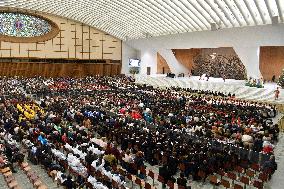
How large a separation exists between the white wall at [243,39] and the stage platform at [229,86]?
2799 millimetres

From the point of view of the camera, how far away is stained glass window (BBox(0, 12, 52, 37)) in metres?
43.1

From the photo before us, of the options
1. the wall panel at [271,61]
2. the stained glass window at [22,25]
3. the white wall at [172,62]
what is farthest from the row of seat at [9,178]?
the stained glass window at [22,25]

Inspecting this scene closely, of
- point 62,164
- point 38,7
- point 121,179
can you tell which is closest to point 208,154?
point 121,179

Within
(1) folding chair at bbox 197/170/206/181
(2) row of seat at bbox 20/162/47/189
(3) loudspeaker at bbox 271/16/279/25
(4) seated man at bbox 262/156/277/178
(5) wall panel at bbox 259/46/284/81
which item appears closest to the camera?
(2) row of seat at bbox 20/162/47/189

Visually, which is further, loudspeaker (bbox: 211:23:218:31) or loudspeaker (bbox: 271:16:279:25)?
loudspeaker (bbox: 211:23:218:31)

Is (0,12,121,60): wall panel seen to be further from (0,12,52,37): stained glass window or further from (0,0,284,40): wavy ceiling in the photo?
(0,0,284,40): wavy ceiling

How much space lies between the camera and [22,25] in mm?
44344

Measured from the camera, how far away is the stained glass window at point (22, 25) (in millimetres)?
43125

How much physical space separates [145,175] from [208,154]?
8.14 ft

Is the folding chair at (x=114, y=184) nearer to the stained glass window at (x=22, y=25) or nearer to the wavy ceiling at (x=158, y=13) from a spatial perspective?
the wavy ceiling at (x=158, y=13)

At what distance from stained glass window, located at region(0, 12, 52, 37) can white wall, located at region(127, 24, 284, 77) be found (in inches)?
734

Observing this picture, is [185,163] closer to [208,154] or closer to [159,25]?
[208,154]

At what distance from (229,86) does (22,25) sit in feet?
98.3

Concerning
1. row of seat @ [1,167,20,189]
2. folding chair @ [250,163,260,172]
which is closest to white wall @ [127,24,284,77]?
folding chair @ [250,163,260,172]
